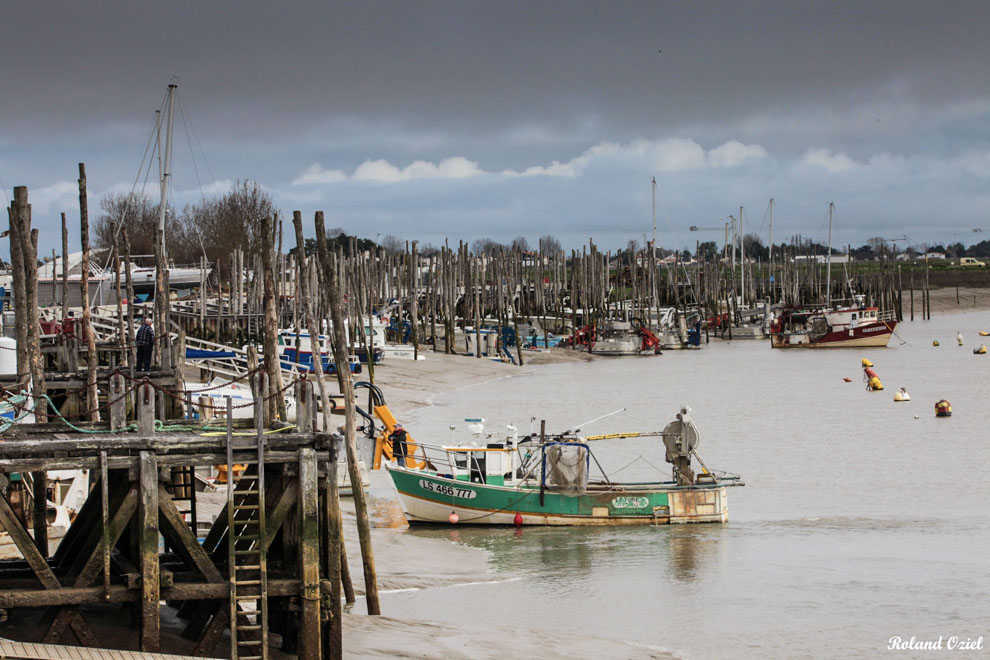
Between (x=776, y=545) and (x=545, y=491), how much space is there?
479cm

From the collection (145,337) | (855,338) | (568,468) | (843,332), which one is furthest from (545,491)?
(855,338)

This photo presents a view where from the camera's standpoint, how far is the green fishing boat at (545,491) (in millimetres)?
24844

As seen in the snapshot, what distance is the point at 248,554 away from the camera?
1384 centimetres

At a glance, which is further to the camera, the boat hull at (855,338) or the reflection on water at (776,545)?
the boat hull at (855,338)

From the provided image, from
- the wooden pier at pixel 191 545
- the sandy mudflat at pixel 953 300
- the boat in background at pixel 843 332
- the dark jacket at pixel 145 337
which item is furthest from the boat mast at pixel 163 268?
the sandy mudflat at pixel 953 300

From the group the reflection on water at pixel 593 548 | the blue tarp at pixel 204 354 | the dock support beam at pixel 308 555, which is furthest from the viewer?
the blue tarp at pixel 204 354

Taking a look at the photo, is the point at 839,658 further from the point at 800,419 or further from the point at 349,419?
the point at 800,419

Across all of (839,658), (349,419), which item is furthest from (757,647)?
(349,419)

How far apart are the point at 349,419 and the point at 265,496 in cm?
608

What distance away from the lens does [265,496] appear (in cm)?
1395

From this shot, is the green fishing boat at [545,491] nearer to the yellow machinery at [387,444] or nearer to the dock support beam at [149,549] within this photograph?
the yellow machinery at [387,444]

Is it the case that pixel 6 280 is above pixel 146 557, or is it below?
above

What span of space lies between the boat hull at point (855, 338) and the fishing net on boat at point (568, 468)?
65543mm

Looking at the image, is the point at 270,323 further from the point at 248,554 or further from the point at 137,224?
the point at 137,224
